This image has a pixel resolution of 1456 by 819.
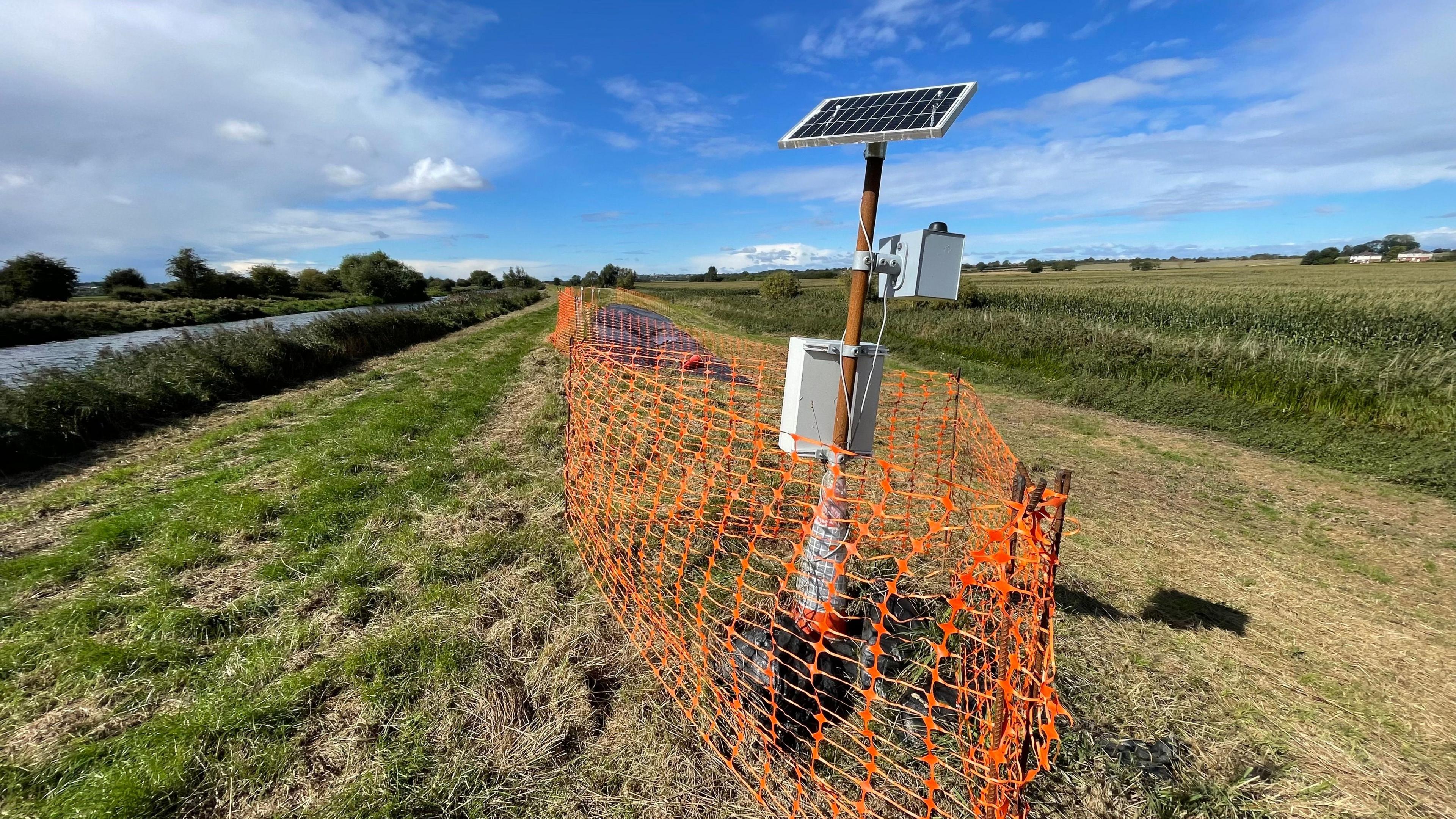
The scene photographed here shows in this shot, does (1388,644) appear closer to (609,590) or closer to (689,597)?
(689,597)

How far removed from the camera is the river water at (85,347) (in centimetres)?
841

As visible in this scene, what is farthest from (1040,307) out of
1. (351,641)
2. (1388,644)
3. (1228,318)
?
(351,641)

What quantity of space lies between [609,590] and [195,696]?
83.7 inches

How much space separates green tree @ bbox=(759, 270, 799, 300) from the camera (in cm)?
3494

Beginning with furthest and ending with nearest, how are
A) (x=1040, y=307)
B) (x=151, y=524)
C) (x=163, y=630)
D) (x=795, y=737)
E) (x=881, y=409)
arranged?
(x=1040, y=307), (x=881, y=409), (x=151, y=524), (x=163, y=630), (x=795, y=737)

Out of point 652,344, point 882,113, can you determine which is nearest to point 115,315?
point 652,344

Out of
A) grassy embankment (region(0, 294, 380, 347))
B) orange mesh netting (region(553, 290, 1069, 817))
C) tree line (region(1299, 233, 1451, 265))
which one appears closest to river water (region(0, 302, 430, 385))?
grassy embankment (region(0, 294, 380, 347))

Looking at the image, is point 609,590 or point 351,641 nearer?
point 351,641

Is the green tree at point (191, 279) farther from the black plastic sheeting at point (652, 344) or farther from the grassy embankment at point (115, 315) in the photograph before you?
the black plastic sheeting at point (652, 344)

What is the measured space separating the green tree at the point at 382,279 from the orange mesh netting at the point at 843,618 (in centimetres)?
4364

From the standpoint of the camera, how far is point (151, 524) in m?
4.11

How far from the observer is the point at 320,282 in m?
44.1

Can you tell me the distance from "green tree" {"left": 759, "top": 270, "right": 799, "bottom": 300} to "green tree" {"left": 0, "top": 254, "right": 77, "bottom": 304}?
3627 cm

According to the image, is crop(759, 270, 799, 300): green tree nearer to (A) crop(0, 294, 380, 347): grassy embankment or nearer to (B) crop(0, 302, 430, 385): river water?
(B) crop(0, 302, 430, 385): river water
